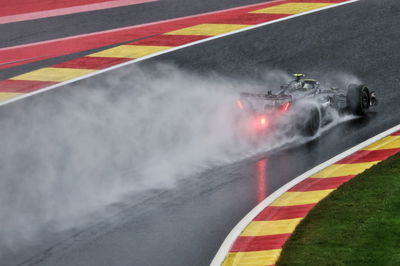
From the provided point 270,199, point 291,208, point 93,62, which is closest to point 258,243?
point 291,208

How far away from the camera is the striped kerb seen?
10.0 meters

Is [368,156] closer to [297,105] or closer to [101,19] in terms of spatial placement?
[297,105]

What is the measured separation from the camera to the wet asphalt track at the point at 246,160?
1030 centimetres

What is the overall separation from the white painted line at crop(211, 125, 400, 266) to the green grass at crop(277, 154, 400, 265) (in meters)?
0.71

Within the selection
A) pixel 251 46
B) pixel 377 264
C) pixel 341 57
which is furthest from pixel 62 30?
pixel 377 264

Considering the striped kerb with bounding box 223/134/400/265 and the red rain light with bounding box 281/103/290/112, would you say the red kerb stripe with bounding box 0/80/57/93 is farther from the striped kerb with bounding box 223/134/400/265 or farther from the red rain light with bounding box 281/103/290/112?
the striped kerb with bounding box 223/134/400/265

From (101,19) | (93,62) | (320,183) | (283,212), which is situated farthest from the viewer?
(101,19)

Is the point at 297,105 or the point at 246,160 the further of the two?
the point at 297,105

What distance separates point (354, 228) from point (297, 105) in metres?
4.99

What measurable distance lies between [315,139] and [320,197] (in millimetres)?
3288

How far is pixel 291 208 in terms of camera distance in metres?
11.6

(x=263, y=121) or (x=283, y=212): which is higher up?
(x=263, y=121)

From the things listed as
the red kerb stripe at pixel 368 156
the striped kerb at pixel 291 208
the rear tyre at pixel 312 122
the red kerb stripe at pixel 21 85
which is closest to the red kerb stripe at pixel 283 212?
the striped kerb at pixel 291 208

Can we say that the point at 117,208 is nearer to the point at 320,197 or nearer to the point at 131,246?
the point at 131,246
